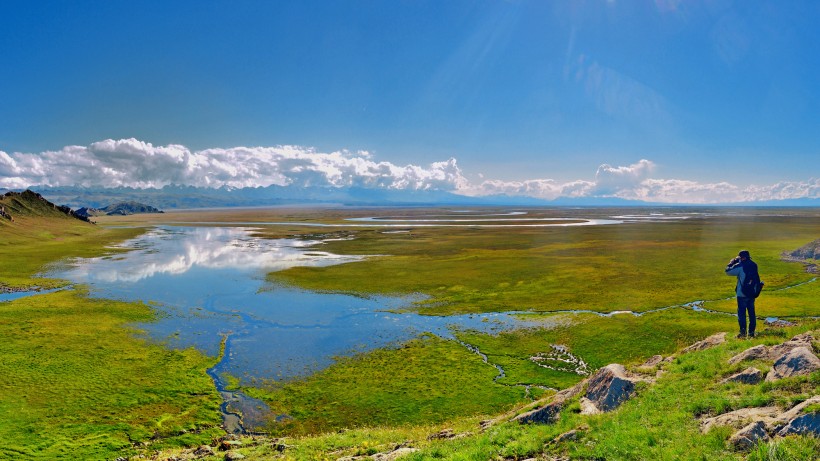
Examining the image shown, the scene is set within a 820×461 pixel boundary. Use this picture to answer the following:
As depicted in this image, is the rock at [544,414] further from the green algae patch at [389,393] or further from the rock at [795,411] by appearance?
the green algae patch at [389,393]

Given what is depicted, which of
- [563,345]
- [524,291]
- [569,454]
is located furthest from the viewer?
[524,291]

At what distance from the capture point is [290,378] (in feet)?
104

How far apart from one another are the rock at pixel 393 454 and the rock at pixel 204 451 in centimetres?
903

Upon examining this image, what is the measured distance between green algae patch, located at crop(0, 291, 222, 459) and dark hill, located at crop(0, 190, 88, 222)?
470 ft

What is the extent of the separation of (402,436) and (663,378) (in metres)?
12.6

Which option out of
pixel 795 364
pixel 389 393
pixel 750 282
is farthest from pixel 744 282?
pixel 389 393

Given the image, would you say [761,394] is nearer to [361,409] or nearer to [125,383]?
[361,409]

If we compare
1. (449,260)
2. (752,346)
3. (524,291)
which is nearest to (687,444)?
(752,346)

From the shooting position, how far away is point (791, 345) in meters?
16.7

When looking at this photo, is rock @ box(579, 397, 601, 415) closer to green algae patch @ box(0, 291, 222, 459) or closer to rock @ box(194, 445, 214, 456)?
rock @ box(194, 445, 214, 456)

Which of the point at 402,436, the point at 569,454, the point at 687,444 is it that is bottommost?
the point at 402,436

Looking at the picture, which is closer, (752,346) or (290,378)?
(752,346)

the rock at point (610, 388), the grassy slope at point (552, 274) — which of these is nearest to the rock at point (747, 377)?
the rock at point (610, 388)

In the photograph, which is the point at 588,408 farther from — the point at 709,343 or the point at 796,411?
the point at 709,343
